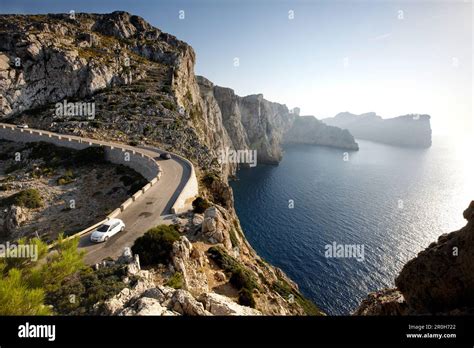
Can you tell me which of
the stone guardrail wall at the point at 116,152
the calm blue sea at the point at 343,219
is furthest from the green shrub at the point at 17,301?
the calm blue sea at the point at 343,219

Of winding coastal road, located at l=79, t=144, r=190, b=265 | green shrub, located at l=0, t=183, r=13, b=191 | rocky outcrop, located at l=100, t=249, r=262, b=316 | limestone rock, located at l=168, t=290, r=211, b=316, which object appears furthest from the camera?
green shrub, located at l=0, t=183, r=13, b=191

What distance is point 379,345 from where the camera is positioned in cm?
560

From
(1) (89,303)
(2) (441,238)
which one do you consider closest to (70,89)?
(1) (89,303)

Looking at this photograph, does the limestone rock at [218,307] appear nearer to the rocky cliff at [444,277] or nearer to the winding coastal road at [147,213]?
the winding coastal road at [147,213]

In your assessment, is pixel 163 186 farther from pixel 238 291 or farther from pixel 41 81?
pixel 41 81

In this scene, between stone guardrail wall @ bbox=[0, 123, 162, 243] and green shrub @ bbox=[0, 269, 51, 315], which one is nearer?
green shrub @ bbox=[0, 269, 51, 315]

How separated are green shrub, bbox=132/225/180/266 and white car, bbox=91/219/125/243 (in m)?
2.89

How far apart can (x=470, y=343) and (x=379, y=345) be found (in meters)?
2.70

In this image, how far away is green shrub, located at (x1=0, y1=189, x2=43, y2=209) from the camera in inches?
1202

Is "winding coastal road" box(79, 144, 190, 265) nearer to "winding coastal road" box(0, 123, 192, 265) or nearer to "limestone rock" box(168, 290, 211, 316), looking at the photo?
"winding coastal road" box(0, 123, 192, 265)

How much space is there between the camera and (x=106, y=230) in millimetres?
20047

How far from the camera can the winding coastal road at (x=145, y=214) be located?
723 inches

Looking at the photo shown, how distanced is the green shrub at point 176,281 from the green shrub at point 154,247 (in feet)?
6.23

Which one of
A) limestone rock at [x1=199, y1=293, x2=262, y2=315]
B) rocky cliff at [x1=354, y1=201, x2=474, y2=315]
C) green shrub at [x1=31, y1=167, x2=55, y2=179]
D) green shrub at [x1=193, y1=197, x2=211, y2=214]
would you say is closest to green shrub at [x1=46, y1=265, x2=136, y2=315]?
limestone rock at [x1=199, y1=293, x2=262, y2=315]
